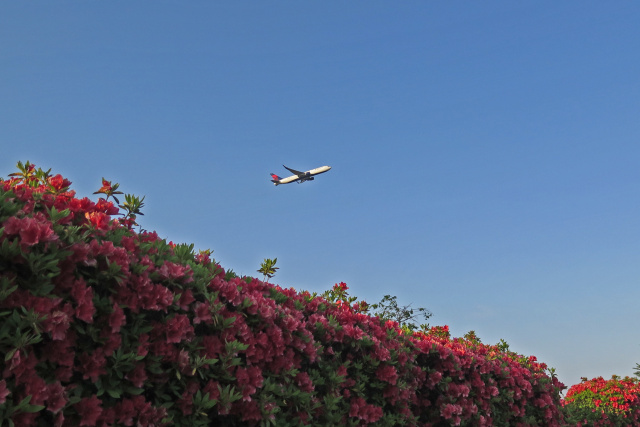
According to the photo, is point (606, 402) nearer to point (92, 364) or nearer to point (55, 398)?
point (92, 364)

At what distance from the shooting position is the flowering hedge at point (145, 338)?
3.63 metres

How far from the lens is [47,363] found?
3.76 metres

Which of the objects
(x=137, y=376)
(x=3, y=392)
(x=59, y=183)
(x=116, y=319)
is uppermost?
(x=59, y=183)

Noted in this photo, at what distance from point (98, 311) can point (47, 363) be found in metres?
0.46

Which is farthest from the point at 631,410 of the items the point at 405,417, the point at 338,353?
the point at 338,353

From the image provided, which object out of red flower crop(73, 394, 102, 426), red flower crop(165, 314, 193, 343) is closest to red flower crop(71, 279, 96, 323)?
red flower crop(73, 394, 102, 426)

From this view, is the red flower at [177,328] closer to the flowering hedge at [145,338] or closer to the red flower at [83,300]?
the flowering hedge at [145,338]

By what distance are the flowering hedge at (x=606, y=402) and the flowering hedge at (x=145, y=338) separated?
36.6ft

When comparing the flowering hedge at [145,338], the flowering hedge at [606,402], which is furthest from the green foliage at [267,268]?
the flowering hedge at [606,402]

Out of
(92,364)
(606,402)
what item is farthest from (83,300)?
(606,402)

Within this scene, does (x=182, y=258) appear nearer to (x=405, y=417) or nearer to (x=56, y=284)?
(x=56, y=284)

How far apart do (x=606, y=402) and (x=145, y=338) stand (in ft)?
53.9

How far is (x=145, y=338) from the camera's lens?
4.14 metres

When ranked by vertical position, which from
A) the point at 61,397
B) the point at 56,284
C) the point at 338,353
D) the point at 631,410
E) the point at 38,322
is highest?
the point at 631,410
